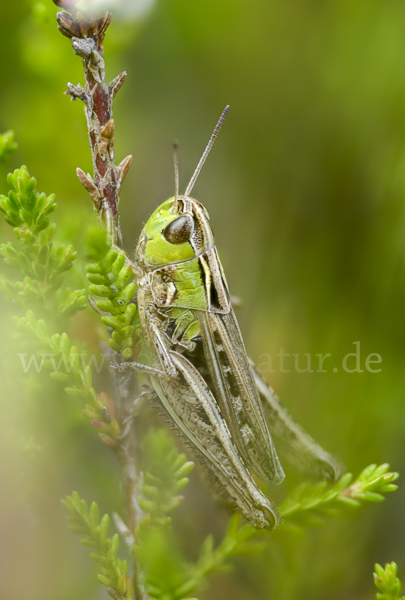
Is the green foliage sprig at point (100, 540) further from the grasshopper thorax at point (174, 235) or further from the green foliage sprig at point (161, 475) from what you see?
the grasshopper thorax at point (174, 235)

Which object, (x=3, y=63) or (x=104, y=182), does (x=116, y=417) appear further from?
(x=3, y=63)

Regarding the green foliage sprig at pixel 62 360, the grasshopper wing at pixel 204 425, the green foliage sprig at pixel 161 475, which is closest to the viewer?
the green foliage sprig at pixel 161 475

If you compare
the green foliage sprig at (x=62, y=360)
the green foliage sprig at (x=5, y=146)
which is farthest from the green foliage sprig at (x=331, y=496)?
the green foliage sprig at (x=5, y=146)

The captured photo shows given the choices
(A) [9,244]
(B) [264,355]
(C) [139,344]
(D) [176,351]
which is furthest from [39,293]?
(B) [264,355]

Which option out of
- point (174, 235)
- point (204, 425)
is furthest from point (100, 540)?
point (174, 235)

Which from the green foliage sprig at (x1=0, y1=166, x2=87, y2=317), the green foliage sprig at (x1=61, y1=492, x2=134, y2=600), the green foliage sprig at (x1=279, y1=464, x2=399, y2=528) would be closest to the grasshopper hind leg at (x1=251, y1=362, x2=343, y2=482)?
the green foliage sprig at (x1=279, y1=464, x2=399, y2=528)

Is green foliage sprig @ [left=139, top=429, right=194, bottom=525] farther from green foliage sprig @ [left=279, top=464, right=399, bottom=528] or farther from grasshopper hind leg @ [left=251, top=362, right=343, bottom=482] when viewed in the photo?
grasshopper hind leg @ [left=251, top=362, right=343, bottom=482]
